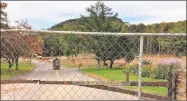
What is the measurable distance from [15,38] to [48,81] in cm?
71

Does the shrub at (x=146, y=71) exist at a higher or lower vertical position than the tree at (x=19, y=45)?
lower

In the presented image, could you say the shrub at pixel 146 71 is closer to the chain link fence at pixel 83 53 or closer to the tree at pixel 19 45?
the chain link fence at pixel 83 53

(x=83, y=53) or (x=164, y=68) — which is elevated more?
(x=83, y=53)

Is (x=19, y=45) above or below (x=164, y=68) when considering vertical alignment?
above

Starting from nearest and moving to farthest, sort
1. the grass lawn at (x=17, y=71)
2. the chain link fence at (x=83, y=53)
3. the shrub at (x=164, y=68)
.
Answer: the chain link fence at (x=83, y=53), the shrub at (x=164, y=68), the grass lawn at (x=17, y=71)

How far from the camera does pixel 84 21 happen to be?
42844mm

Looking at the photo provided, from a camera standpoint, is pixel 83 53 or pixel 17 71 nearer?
pixel 83 53

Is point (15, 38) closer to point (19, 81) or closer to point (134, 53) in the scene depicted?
point (19, 81)

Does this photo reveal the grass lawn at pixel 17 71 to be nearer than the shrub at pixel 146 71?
No

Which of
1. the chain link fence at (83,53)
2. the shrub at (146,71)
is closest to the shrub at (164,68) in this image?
the chain link fence at (83,53)

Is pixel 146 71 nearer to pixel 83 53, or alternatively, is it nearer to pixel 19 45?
pixel 83 53

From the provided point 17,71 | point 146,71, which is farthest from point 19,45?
point 146,71

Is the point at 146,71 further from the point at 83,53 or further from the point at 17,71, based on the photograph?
the point at 17,71

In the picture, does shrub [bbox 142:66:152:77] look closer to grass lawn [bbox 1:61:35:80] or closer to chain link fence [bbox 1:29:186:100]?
chain link fence [bbox 1:29:186:100]
